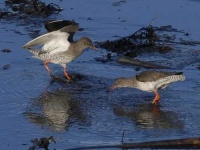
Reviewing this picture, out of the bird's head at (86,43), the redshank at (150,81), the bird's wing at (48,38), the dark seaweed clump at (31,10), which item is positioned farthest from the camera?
the dark seaweed clump at (31,10)

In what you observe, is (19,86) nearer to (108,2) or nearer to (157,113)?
(157,113)

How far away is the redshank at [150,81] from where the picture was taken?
11.9 m

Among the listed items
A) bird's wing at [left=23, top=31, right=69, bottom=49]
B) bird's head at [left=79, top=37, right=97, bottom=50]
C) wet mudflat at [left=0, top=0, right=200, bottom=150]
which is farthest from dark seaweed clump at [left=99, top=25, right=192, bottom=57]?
bird's wing at [left=23, top=31, right=69, bottom=49]

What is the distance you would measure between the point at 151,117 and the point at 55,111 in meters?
1.31

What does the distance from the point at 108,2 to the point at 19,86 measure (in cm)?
588

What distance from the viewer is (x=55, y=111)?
11.3 meters

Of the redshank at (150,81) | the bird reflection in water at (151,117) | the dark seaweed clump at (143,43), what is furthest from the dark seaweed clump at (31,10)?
the bird reflection in water at (151,117)

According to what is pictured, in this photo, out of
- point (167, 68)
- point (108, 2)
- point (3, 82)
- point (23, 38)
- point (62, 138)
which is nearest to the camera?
point (62, 138)

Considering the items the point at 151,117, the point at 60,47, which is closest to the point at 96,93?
the point at 151,117

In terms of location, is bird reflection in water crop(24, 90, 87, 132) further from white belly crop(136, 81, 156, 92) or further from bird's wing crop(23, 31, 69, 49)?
bird's wing crop(23, 31, 69, 49)

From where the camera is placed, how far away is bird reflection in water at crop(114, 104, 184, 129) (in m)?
10.6

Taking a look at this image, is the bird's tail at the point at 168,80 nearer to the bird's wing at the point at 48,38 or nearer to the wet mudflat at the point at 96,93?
the wet mudflat at the point at 96,93

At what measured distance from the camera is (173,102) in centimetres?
1173

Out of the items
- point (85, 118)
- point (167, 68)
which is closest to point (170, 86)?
point (167, 68)
